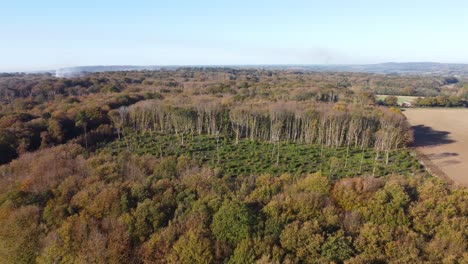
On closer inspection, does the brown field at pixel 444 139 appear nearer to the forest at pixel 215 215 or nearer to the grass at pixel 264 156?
the grass at pixel 264 156

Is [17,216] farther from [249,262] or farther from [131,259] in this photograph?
[249,262]

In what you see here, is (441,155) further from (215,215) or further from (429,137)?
(215,215)

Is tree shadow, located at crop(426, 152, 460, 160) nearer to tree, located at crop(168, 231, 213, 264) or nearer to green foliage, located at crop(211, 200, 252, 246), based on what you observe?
green foliage, located at crop(211, 200, 252, 246)

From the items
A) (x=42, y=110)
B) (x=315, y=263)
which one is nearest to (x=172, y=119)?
(x=42, y=110)

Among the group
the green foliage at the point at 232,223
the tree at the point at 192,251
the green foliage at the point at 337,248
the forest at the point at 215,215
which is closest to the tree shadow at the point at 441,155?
the forest at the point at 215,215

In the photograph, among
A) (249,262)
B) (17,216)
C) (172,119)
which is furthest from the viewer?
(172,119)

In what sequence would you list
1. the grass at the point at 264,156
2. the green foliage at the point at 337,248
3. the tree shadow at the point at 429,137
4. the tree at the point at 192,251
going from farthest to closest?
1. the tree shadow at the point at 429,137
2. the grass at the point at 264,156
3. the tree at the point at 192,251
4. the green foliage at the point at 337,248
